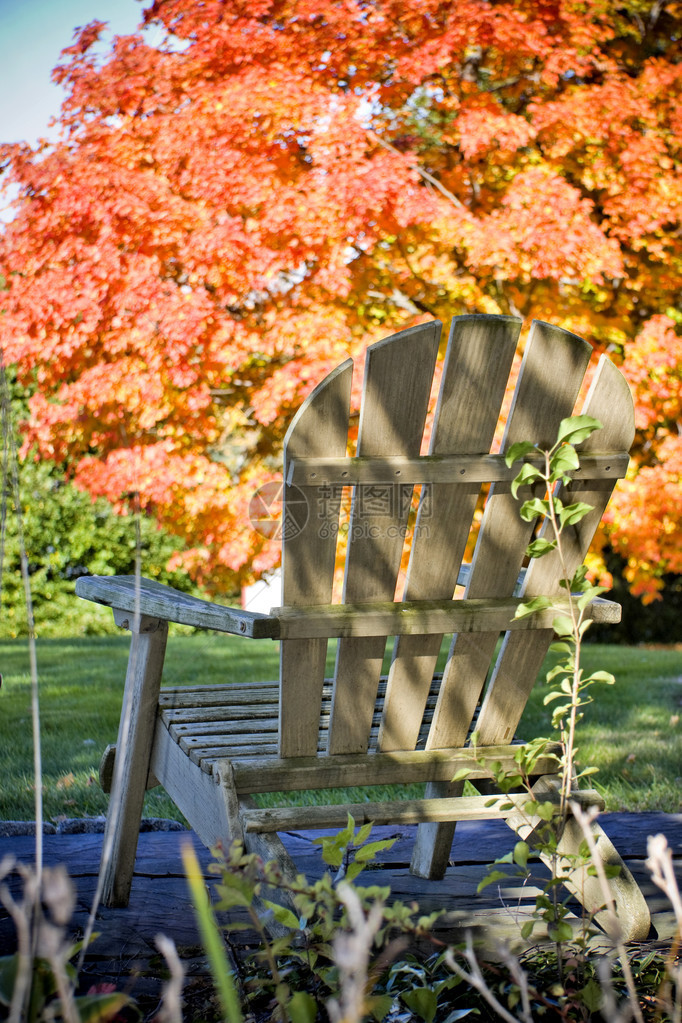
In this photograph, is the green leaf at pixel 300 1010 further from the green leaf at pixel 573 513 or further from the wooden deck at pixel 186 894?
the green leaf at pixel 573 513

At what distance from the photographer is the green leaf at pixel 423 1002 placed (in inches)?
42.4

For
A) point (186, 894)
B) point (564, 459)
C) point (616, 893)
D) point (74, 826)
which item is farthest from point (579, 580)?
point (74, 826)

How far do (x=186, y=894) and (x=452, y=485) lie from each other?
3.57 ft

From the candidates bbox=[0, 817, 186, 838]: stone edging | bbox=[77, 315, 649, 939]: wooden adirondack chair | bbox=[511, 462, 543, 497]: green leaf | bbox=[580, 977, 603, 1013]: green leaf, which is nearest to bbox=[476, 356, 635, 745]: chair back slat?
bbox=[77, 315, 649, 939]: wooden adirondack chair

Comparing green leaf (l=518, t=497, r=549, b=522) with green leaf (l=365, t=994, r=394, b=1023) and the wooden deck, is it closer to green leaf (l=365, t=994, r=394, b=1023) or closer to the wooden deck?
the wooden deck

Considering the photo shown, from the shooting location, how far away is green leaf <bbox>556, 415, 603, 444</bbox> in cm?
128

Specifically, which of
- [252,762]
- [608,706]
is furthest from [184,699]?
[608,706]

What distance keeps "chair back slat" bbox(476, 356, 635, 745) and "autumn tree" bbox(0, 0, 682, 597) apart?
9.20ft

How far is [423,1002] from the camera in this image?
108 centimetres

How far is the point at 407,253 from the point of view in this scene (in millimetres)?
5508

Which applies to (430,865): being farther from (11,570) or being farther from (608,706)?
(11,570)

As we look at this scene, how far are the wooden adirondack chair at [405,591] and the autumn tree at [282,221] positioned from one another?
2.78 metres

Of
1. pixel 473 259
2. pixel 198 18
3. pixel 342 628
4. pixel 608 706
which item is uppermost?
pixel 198 18

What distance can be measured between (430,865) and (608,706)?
2.41 m
